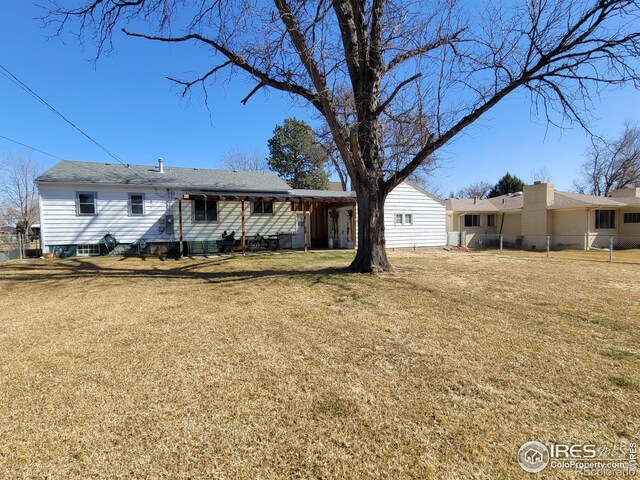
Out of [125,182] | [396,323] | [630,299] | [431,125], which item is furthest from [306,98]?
[125,182]

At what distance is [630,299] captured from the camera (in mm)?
6277

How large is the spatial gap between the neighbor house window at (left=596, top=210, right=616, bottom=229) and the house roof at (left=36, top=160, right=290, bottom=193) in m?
20.2

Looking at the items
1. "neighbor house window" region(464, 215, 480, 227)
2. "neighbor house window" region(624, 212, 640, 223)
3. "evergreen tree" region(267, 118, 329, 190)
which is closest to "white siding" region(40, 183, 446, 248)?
"neighbor house window" region(464, 215, 480, 227)

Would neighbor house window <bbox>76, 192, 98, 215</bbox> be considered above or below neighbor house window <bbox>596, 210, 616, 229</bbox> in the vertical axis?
above

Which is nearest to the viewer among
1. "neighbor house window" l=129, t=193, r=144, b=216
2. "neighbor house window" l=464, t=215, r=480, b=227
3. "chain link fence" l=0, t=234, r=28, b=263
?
"chain link fence" l=0, t=234, r=28, b=263

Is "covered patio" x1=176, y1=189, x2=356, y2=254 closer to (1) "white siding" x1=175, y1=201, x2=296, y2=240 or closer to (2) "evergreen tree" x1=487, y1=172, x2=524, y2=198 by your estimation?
(1) "white siding" x1=175, y1=201, x2=296, y2=240

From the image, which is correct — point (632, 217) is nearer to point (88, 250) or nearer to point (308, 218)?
point (308, 218)

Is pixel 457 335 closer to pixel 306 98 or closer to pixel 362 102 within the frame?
pixel 362 102

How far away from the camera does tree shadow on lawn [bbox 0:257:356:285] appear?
866 cm

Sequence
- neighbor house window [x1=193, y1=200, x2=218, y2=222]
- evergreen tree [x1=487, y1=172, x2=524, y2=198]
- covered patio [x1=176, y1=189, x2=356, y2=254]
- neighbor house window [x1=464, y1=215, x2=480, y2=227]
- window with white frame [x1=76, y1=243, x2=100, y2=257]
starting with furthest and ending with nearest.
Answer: evergreen tree [x1=487, y1=172, x2=524, y2=198]
neighbor house window [x1=464, y1=215, x2=480, y2=227]
neighbor house window [x1=193, y1=200, x2=218, y2=222]
covered patio [x1=176, y1=189, x2=356, y2=254]
window with white frame [x1=76, y1=243, x2=100, y2=257]

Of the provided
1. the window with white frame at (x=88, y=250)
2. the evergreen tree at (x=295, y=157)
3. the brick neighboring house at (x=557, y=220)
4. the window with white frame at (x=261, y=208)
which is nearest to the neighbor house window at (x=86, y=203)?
the window with white frame at (x=88, y=250)

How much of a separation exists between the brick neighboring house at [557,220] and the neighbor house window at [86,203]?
65.2 feet

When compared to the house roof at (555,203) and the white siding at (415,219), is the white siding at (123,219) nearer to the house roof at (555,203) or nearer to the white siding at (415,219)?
the white siding at (415,219)

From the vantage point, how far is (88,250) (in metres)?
14.1
